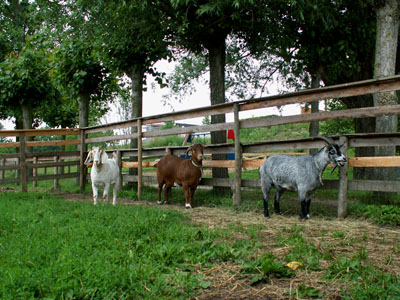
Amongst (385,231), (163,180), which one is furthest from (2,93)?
(385,231)

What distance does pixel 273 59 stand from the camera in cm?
1248

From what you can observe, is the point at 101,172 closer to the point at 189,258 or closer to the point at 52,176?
the point at 52,176

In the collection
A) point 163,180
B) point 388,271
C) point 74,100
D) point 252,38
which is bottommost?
point 388,271

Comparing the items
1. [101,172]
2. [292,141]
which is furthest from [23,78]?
[292,141]

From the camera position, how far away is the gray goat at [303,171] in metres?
5.40

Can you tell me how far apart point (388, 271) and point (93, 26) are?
30.9 feet

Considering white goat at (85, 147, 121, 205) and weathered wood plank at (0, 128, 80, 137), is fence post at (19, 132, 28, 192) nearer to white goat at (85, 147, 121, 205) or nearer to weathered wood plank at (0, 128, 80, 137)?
weathered wood plank at (0, 128, 80, 137)

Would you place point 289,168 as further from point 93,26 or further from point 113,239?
point 93,26

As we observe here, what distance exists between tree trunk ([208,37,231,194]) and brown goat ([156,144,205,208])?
1.13m

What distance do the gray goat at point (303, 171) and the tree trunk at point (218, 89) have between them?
259cm

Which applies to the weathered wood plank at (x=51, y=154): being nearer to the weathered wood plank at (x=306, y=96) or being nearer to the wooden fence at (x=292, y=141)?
the wooden fence at (x=292, y=141)

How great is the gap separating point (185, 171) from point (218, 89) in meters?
2.54

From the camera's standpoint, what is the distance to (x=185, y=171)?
7.50m

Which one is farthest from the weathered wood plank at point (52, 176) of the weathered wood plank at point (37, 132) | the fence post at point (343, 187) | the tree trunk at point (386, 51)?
the tree trunk at point (386, 51)
